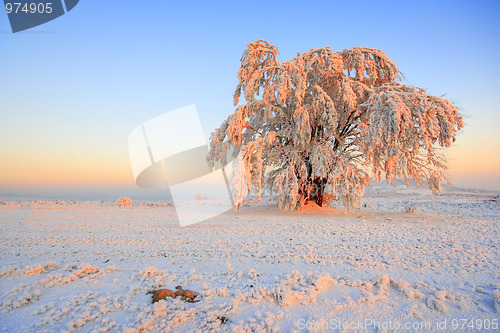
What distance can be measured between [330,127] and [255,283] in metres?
7.33

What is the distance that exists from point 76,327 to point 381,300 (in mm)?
2426

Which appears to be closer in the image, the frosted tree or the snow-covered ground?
the snow-covered ground

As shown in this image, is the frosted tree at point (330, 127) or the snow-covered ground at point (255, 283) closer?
the snow-covered ground at point (255, 283)

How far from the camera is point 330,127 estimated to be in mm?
9125

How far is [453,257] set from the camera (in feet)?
11.9

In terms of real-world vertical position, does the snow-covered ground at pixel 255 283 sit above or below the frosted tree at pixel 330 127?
below

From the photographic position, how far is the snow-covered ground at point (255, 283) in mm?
2066

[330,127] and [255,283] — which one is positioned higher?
[330,127]

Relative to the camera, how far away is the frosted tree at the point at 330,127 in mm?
7824

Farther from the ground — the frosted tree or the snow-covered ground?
the frosted tree

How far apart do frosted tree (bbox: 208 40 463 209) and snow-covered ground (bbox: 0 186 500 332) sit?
11.9 feet

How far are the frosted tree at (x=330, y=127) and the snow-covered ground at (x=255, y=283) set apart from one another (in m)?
3.64

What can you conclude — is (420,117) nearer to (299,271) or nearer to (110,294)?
(299,271)

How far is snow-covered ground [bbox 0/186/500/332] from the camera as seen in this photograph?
2066 millimetres
